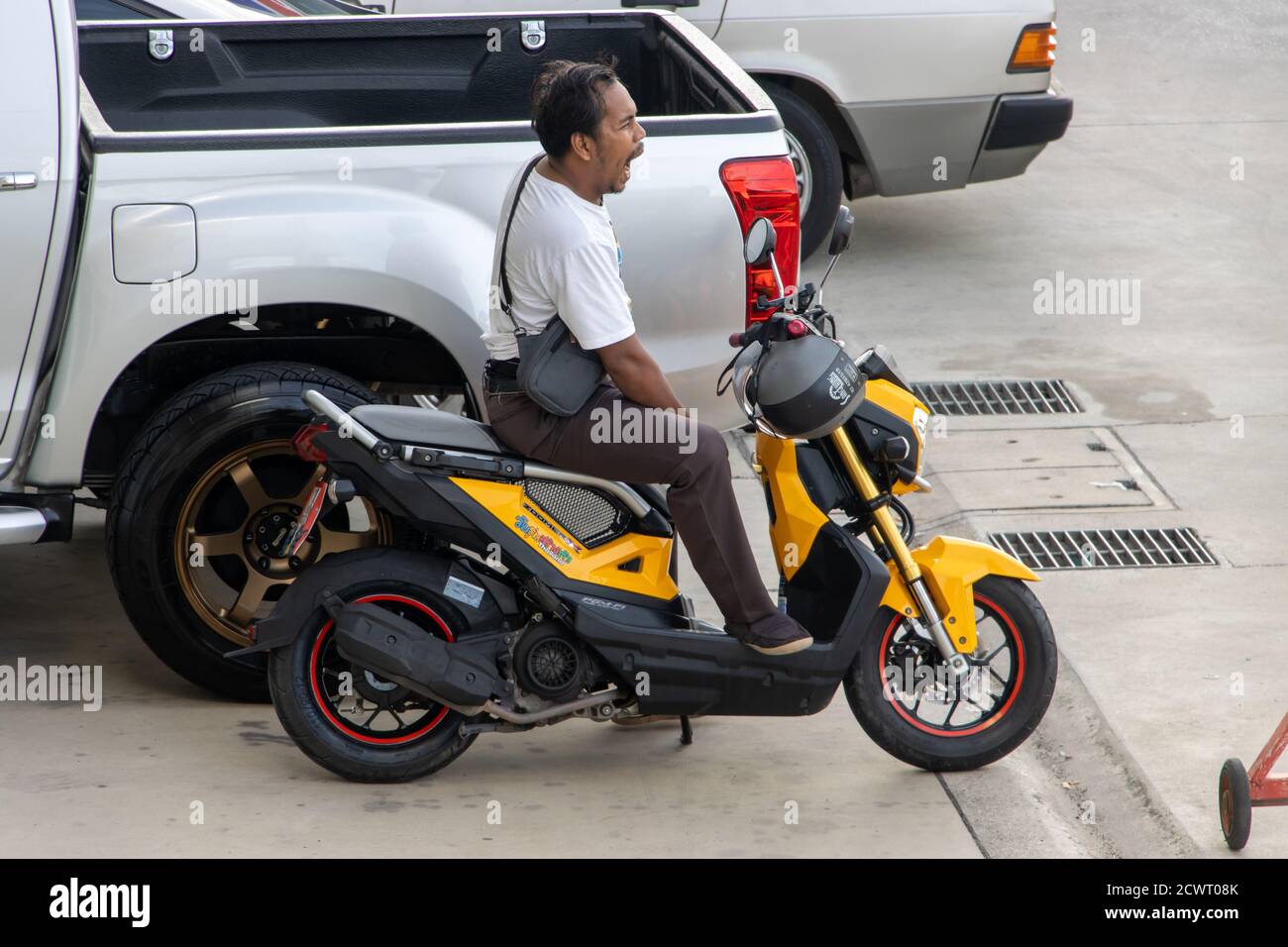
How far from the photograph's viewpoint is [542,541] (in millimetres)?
4422

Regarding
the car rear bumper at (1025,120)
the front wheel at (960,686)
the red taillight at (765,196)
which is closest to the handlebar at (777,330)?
the red taillight at (765,196)

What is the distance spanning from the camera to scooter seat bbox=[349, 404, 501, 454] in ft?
14.4

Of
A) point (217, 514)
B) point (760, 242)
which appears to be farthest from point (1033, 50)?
point (217, 514)

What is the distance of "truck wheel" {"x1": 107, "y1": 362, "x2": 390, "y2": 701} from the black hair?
1074mm

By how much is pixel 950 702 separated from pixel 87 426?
97.1 inches

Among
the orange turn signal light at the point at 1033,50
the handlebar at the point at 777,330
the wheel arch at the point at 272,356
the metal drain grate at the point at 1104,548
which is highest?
the handlebar at the point at 777,330

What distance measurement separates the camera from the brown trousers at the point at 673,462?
4.27m

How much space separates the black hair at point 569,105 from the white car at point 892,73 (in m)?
4.43

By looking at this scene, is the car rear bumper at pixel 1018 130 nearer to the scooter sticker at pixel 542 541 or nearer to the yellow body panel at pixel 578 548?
the yellow body panel at pixel 578 548

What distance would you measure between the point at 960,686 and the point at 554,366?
1352 millimetres

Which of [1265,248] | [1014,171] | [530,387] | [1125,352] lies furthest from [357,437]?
[1265,248]

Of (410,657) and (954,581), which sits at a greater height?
(954,581)

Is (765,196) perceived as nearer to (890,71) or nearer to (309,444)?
(309,444)

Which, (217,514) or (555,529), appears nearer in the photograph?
(555,529)
